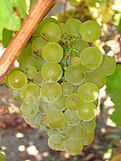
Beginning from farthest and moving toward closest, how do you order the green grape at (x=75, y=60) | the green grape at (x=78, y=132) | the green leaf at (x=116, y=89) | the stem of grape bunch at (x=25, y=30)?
the green leaf at (x=116, y=89), the green grape at (x=78, y=132), the green grape at (x=75, y=60), the stem of grape bunch at (x=25, y=30)

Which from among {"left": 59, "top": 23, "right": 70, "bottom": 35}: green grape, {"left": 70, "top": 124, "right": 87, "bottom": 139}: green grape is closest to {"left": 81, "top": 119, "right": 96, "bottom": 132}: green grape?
{"left": 70, "top": 124, "right": 87, "bottom": 139}: green grape

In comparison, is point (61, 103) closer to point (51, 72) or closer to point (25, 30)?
point (51, 72)

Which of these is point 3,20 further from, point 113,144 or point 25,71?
point 113,144

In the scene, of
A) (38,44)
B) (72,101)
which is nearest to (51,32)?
(38,44)

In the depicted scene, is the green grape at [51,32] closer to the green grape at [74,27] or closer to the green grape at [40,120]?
the green grape at [74,27]

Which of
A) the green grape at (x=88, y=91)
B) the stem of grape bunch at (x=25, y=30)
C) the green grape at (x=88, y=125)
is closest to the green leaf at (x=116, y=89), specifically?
the green grape at (x=88, y=125)

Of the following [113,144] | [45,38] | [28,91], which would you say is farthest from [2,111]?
[113,144]

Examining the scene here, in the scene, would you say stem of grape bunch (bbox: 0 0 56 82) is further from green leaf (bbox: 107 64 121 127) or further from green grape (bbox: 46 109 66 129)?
green leaf (bbox: 107 64 121 127)
